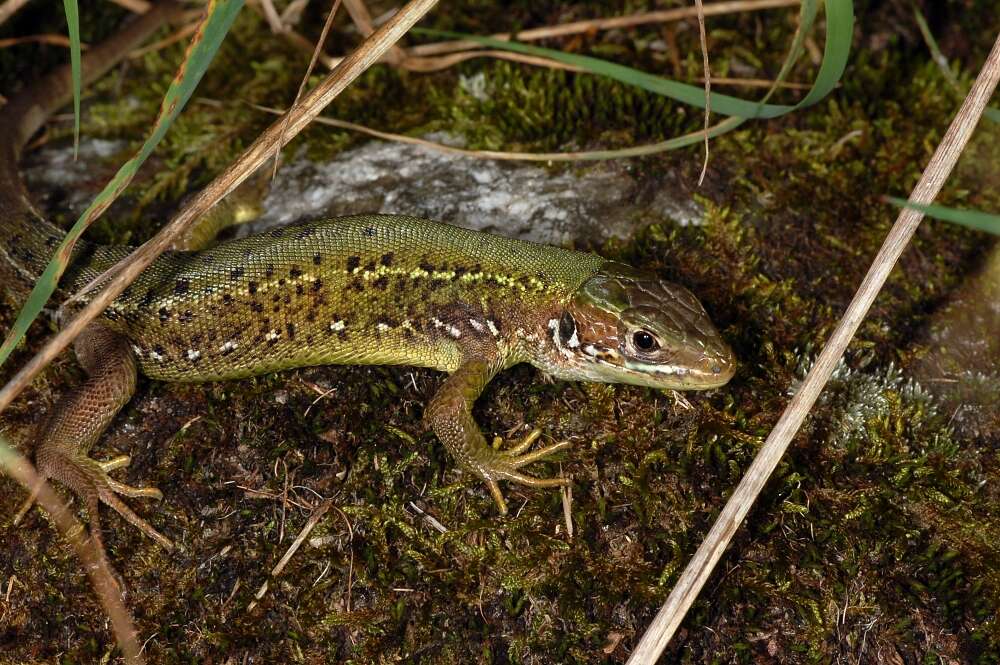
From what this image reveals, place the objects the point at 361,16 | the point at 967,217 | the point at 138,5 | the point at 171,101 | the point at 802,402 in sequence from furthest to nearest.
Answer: the point at 138,5, the point at 361,16, the point at 802,402, the point at 171,101, the point at 967,217

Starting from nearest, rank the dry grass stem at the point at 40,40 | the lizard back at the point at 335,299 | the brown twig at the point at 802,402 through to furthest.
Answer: the brown twig at the point at 802,402
the lizard back at the point at 335,299
the dry grass stem at the point at 40,40

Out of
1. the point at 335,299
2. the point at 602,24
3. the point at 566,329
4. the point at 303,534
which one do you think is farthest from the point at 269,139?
the point at 602,24

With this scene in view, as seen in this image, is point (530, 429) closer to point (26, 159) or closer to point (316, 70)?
point (316, 70)

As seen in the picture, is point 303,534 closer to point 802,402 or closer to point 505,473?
point 505,473

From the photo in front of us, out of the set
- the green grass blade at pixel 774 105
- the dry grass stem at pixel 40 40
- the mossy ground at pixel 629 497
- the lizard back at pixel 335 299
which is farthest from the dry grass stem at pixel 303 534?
the dry grass stem at pixel 40 40

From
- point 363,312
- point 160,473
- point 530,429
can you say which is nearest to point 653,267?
point 530,429

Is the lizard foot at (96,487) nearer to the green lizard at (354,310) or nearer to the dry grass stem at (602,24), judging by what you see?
the green lizard at (354,310)
